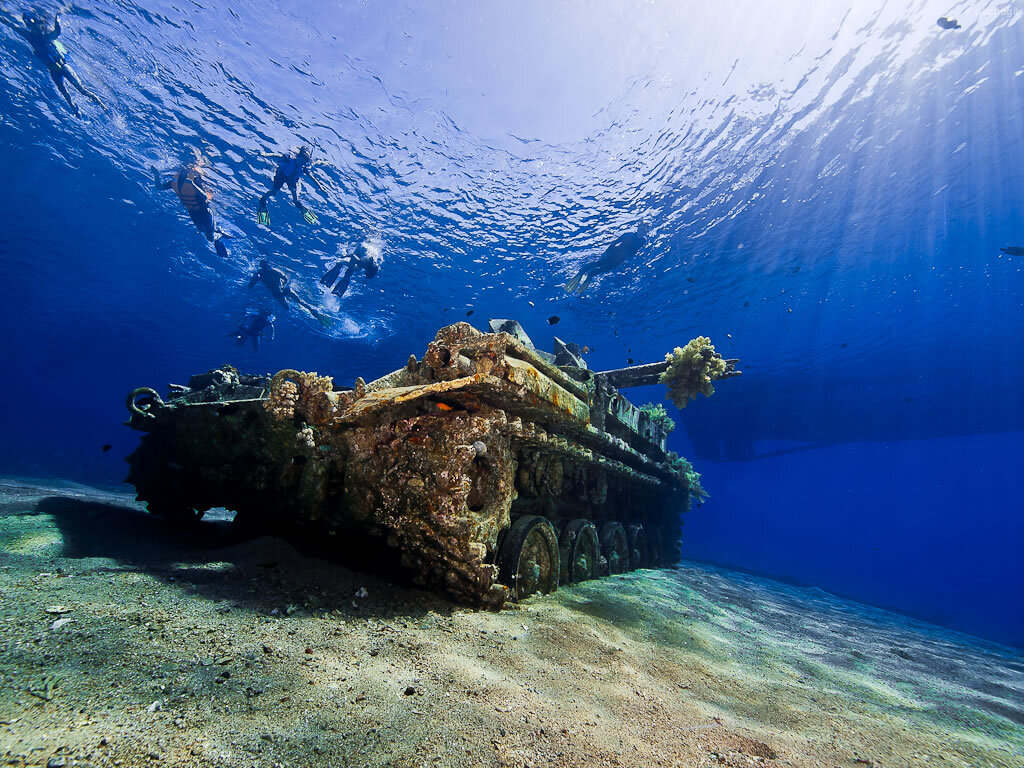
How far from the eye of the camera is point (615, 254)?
1762cm

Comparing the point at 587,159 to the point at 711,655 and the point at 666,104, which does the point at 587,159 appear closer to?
the point at 666,104

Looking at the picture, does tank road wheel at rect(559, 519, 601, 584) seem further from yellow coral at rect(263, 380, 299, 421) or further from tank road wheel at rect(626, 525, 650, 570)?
yellow coral at rect(263, 380, 299, 421)

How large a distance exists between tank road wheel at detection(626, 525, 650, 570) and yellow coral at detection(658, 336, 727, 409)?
9.41ft

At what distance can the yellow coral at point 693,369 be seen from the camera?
22.8 ft

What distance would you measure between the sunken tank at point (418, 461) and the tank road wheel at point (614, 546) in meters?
0.91

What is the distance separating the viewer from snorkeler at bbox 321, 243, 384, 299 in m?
13.7

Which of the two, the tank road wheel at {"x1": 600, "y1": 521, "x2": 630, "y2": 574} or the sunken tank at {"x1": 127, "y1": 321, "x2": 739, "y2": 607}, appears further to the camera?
the tank road wheel at {"x1": 600, "y1": 521, "x2": 630, "y2": 574}

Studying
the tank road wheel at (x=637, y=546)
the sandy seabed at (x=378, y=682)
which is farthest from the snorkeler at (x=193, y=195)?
the tank road wheel at (x=637, y=546)

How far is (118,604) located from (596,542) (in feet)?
16.9

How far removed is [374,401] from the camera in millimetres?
3385

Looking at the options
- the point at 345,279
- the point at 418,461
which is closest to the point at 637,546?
the point at 418,461

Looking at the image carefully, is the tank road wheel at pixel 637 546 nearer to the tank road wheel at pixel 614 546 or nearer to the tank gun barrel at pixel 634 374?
the tank road wheel at pixel 614 546

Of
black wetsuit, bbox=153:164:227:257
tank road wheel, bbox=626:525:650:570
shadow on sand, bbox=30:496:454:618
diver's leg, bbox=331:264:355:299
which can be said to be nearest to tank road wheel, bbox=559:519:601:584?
tank road wheel, bbox=626:525:650:570

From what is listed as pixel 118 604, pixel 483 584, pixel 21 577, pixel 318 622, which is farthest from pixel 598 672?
pixel 21 577
